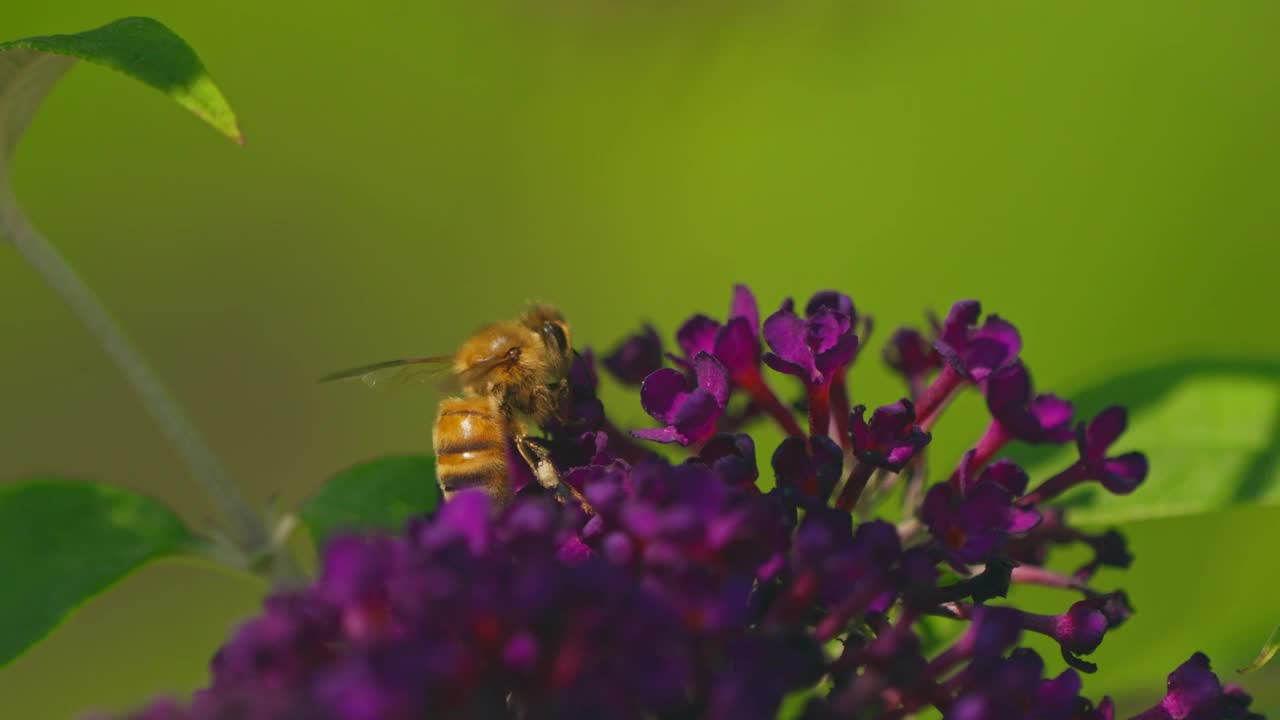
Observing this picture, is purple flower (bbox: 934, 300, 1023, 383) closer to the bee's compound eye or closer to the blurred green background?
the bee's compound eye

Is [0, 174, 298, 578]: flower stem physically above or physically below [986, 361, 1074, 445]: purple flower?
above

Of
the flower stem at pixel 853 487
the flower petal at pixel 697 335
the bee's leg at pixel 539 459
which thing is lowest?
the flower stem at pixel 853 487

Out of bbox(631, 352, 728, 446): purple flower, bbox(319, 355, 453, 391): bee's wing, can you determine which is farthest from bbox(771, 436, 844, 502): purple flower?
bbox(319, 355, 453, 391): bee's wing

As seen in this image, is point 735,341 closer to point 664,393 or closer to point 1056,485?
point 664,393

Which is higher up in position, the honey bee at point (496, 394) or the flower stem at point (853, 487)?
the honey bee at point (496, 394)

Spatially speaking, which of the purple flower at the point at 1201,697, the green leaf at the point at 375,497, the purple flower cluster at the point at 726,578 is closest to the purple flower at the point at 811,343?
the purple flower cluster at the point at 726,578

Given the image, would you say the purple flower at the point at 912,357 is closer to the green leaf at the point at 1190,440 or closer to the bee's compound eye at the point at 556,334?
the green leaf at the point at 1190,440

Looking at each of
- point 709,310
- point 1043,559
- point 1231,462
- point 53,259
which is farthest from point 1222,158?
point 53,259
